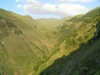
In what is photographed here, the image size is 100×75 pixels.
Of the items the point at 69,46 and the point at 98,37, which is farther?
the point at 69,46

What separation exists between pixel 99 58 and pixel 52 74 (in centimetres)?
4249

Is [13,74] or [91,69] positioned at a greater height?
[91,69]

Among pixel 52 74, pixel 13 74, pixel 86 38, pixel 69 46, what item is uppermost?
pixel 86 38

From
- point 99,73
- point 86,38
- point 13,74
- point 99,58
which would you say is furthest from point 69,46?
point 13,74

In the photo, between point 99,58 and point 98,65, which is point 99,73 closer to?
point 98,65

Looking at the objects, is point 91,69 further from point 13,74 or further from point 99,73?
point 13,74

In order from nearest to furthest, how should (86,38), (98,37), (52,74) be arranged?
(98,37), (52,74), (86,38)

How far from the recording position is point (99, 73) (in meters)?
25.7

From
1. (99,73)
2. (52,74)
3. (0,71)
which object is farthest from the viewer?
(0,71)

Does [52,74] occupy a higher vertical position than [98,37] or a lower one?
lower

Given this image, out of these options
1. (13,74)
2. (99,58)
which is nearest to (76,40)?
(99,58)

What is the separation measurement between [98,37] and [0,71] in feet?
486

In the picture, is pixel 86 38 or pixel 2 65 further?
pixel 2 65

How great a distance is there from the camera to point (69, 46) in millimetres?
89812
